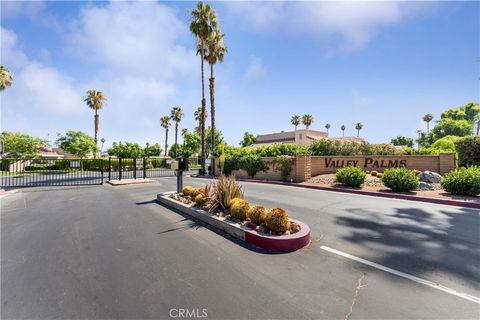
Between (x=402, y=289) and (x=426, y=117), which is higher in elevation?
(x=426, y=117)

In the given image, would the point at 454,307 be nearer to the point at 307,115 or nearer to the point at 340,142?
the point at 340,142

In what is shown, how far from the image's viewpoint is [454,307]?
9.51ft

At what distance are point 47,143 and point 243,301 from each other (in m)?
48.4

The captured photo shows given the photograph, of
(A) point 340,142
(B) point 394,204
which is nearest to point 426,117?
(A) point 340,142

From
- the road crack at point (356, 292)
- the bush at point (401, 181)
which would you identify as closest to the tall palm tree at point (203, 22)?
the bush at point (401, 181)

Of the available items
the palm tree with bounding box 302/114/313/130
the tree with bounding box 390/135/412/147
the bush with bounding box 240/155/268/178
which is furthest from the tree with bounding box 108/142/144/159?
the tree with bounding box 390/135/412/147

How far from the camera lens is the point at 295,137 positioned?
5344 cm

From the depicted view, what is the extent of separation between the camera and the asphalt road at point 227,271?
9.49 feet

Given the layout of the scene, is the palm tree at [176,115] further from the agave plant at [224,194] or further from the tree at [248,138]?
the agave plant at [224,194]

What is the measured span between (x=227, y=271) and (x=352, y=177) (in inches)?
425

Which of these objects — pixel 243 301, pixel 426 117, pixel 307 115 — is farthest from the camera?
pixel 426 117

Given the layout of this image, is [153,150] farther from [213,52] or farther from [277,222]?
[277,222]

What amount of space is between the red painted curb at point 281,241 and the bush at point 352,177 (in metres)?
8.90

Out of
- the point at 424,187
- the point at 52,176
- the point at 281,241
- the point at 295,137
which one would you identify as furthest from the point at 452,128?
the point at 52,176
